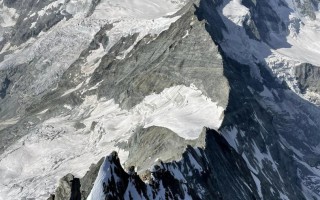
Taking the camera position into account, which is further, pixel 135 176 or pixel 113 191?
pixel 135 176

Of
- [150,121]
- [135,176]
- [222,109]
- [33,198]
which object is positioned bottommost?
[33,198]

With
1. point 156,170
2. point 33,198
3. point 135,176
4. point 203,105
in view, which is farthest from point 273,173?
point 135,176

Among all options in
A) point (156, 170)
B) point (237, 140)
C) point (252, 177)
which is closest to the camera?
point (156, 170)

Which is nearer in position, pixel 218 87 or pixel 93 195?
pixel 93 195

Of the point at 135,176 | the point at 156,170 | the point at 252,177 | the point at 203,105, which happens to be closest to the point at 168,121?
the point at 203,105

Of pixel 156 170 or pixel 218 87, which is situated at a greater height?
pixel 156 170

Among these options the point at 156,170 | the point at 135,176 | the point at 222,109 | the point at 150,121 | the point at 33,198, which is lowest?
the point at 33,198

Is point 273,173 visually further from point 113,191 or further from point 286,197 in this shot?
point 113,191

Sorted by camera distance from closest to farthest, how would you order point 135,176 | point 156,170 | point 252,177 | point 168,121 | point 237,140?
point 135,176 < point 156,170 < point 252,177 < point 237,140 < point 168,121

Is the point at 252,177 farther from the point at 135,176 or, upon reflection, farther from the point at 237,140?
the point at 135,176
